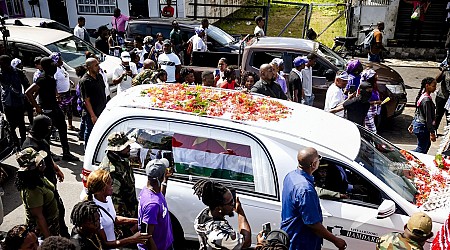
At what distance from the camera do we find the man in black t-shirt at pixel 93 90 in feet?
23.2

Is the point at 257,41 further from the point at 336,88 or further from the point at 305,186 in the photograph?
the point at 305,186

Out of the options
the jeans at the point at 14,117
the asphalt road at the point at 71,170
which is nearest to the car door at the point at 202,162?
the asphalt road at the point at 71,170

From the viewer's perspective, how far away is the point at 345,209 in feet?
14.2

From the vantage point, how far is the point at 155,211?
3793mm

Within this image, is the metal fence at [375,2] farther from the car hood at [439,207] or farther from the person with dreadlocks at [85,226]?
the person with dreadlocks at [85,226]

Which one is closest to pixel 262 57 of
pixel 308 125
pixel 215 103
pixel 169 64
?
pixel 169 64

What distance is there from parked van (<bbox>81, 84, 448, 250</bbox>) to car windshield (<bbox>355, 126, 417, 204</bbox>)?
1 centimetres

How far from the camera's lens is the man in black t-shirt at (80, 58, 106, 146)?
278 inches

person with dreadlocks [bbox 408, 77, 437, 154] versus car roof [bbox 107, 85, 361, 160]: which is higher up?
car roof [bbox 107, 85, 361, 160]

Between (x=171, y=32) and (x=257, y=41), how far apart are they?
3.40 meters

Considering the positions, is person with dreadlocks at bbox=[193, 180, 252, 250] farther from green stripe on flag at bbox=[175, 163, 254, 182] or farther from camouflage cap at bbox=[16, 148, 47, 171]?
camouflage cap at bbox=[16, 148, 47, 171]

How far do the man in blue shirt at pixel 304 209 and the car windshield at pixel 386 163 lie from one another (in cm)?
79

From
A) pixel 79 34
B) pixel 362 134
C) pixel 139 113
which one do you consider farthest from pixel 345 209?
pixel 79 34

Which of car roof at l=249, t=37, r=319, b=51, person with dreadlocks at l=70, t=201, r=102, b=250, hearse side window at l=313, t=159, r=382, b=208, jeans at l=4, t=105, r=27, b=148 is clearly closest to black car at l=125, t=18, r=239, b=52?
car roof at l=249, t=37, r=319, b=51
